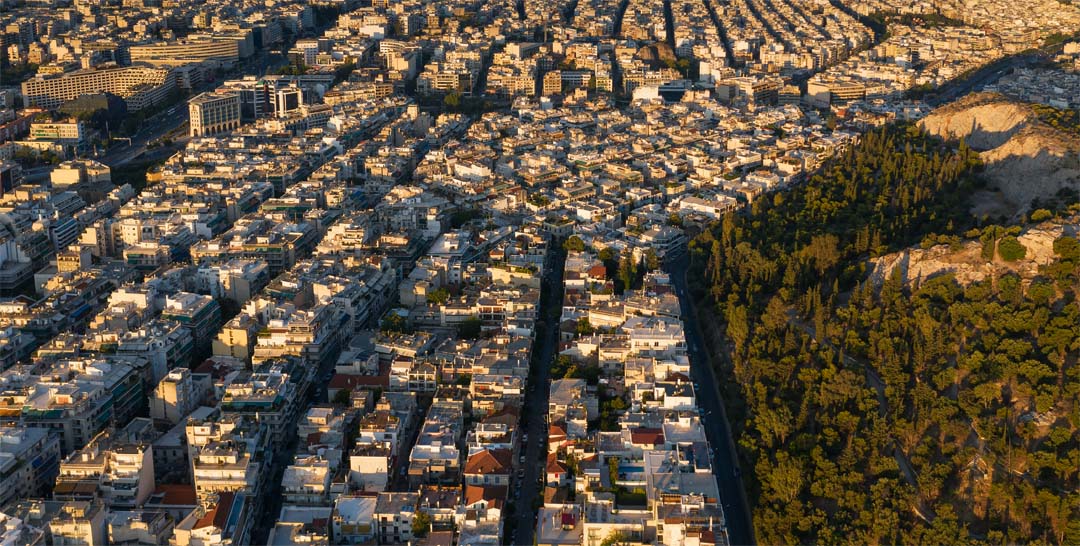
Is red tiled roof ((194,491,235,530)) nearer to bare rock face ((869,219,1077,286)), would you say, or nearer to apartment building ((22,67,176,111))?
bare rock face ((869,219,1077,286))

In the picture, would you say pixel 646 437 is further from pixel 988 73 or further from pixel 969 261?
pixel 988 73

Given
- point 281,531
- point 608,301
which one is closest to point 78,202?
point 608,301

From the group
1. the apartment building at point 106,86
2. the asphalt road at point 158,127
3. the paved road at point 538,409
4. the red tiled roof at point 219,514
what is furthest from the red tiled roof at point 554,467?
the apartment building at point 106,86

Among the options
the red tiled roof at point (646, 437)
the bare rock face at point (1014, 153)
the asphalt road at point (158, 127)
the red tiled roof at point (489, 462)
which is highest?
the bare rock face at point (1014, 153)

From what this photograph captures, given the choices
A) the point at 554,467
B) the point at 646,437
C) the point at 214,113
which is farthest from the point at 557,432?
the point at 214,113

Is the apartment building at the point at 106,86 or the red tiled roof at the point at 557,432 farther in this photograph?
the apartment building at the point at 106,86

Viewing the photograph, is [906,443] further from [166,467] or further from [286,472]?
[166,467]

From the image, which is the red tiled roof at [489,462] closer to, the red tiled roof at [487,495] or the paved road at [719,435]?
the red tiled roof at [487,495]
